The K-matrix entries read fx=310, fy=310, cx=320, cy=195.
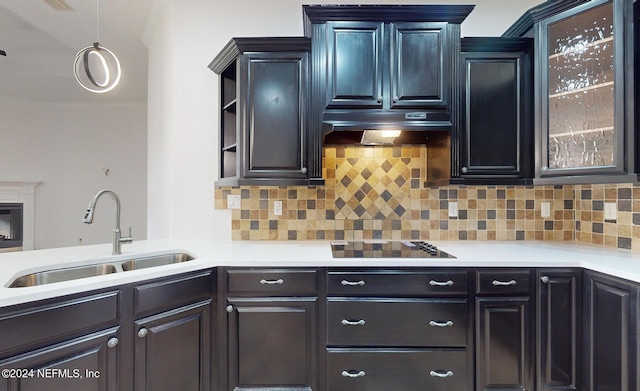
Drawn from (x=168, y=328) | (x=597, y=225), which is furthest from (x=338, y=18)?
(x=597, y=225)

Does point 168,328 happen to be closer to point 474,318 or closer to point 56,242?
point 474,318

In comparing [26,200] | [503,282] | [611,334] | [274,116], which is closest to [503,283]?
[503,282]

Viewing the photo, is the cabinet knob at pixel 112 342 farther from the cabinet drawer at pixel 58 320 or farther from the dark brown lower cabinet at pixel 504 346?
the dark brown lower cabinet at pixel 504 346

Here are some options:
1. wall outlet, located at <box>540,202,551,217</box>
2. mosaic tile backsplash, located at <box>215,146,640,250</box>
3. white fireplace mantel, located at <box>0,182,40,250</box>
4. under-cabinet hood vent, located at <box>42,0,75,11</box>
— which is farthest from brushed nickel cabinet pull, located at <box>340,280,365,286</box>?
white fireplace mantel, located at <box>0,182,40,250</box>

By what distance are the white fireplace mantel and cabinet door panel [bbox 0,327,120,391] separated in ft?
20.5

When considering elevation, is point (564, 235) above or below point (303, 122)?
below

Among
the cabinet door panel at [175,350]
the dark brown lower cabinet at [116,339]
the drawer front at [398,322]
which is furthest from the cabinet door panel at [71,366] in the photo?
the drawer front at [398,322]

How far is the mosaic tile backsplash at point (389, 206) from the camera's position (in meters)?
2.46

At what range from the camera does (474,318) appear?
5.71 ft

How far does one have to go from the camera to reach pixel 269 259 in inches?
70.2

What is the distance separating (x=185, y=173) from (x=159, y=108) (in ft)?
2.82

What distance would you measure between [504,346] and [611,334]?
48 centimetres

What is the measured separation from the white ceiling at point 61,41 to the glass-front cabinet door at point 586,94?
10.5 feet

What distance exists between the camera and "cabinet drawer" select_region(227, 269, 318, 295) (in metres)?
1.75
